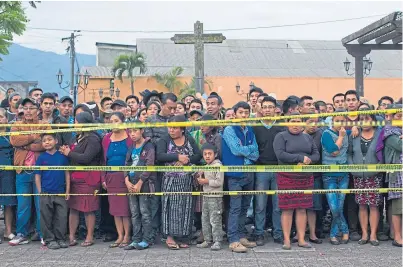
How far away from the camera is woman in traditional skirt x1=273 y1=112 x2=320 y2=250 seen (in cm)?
669

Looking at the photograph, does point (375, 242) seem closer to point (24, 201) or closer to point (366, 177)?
point (366, 177)

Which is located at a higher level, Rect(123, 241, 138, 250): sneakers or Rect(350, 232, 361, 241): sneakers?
Rect(350, 232, 361, 241): sneakers

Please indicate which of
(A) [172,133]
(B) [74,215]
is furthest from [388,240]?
(B) [74,215]

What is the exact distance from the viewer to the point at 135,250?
21.9ft

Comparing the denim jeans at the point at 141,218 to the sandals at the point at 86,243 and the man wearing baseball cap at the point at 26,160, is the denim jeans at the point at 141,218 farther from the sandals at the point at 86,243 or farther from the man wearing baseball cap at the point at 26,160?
the man wearing baseball cap at the point at 26,160

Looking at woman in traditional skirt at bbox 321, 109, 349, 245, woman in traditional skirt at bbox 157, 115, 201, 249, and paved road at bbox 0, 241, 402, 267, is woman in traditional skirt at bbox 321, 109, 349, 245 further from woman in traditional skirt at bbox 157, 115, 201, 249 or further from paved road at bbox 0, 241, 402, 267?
woman in traditional skirt at bbox 157, 115, 201, 249

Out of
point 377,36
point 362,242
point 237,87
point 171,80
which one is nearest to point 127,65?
point 171,80

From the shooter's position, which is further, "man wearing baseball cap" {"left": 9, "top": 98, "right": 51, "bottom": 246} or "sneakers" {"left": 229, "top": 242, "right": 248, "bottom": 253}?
"man wearing baseball cap" {"left": 9, "top": 98, "right": 51, "bottom": 246}

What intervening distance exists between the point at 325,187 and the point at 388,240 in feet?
3.52

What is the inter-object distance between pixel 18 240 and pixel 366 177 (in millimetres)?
4654

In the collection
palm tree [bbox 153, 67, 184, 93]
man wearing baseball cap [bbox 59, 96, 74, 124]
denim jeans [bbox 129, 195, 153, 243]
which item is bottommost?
denim jeans [bbox 129, 195, 153, 243]

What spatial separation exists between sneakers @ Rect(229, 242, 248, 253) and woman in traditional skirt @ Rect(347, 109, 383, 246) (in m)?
1.57

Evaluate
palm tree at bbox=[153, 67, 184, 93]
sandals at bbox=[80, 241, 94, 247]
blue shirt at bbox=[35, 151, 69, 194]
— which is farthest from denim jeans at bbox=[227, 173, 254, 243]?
palm tree at bbox=[153, 67, 184, 93]

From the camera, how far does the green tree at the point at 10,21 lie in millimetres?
18016
